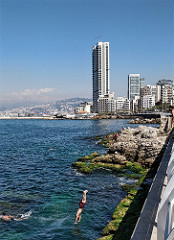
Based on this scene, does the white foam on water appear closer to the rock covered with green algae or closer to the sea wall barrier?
the sea wall barrier

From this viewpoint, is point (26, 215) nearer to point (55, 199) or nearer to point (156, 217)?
point (55, 199)

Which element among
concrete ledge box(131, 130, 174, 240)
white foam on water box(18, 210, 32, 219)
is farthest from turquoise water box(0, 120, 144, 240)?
concrete ledge box(131, 130, 174, 240)

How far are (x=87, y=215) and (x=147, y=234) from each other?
8.33 metres

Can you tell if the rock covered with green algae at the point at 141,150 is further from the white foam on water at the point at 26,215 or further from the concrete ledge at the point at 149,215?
the white foam on water at the point at 26,215

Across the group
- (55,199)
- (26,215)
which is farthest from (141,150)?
(26,215)

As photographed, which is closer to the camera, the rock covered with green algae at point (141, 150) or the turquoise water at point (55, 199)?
the turquoise water at point (55, 199)

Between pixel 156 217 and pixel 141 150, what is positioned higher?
pixel 156 217

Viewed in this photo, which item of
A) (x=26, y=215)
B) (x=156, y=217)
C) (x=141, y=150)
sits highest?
(x=156, y=217)

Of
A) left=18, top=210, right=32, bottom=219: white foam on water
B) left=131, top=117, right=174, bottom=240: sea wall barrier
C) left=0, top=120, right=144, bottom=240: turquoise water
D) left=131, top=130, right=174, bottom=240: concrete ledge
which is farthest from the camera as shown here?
left=18, top=210, right=32, bottom=219: white foam on water

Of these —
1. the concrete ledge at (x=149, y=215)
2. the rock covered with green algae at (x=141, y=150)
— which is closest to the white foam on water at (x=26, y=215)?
the concrete ledge at (x=149, y=215)

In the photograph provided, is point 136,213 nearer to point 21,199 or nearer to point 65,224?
point 65,224

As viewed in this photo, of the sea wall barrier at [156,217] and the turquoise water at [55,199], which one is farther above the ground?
the sea wall barrier at [156,217]

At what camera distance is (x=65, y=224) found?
557 inches

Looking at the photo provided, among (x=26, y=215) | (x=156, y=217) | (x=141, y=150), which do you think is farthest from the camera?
(x=141, y=150)
